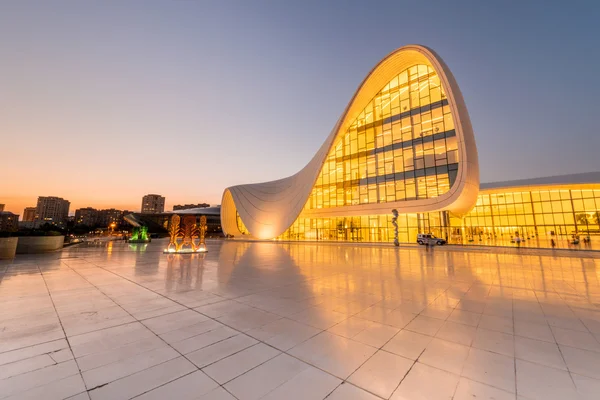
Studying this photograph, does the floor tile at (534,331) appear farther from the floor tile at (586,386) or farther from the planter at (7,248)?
the planter at (7,248)

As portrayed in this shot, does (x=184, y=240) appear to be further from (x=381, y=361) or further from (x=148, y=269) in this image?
(x=381, y=361)

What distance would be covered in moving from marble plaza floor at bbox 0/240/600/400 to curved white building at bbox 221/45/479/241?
25.2m

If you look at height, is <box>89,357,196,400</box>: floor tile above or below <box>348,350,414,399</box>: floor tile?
Answer: above

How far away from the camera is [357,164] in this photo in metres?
39.9

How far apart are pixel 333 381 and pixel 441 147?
3478 cm

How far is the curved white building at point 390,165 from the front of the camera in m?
29.9

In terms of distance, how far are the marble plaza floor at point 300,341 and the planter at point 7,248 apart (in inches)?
475

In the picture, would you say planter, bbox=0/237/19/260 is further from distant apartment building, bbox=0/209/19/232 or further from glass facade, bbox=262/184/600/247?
glass facade, bbox=262/184/600/247

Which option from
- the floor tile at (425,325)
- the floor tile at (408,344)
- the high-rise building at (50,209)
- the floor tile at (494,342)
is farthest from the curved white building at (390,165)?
the high-rise building at (50,209)

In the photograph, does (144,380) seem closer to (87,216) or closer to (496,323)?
(496,323)

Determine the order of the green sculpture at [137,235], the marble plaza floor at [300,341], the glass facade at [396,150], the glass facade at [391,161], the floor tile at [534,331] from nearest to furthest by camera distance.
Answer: the marble plaza floor at [300,341] < the floor tile at [534,331] < the glass facade at [396,150] < the glass facade at [391,161] < the green sculpture at [137,235]

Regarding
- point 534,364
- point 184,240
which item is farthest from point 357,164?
point 534,364

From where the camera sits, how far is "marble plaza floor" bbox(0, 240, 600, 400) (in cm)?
305

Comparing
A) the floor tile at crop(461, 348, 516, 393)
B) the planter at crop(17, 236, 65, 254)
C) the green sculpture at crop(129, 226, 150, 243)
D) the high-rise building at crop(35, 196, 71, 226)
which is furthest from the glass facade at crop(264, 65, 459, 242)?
the high-rise building at crop(35, 196, 71, 226)
